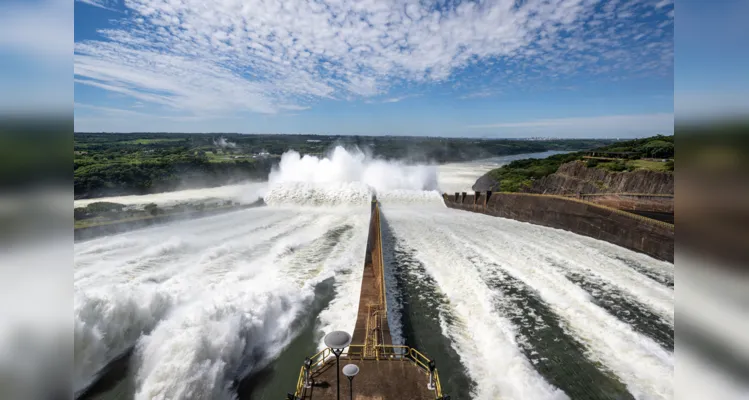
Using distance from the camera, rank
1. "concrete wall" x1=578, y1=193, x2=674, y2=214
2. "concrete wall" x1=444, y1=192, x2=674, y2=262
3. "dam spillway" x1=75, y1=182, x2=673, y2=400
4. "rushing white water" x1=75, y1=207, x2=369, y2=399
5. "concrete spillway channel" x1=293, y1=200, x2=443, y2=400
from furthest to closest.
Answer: "concrete wall" x1=578, y1=193, x2=674, y2=214 < "concrete wall" x1=444, y1=192, x2=674, y2=262 < "dam spillway" x1=75, y1=182, x2=673, y2=400 < "rushing white water" x1=75, y1=207, x2=369, y2=399 < "concrete spillway channel" x1=293, y1=200, x2=443, y2=400

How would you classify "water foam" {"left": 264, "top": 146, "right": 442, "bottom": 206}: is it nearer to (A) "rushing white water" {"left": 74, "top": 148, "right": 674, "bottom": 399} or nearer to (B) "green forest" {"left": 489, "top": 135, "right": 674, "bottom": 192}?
(A) "rushing white water" {"left": 74, "top": 148, "right": 674, "bottom": 399}

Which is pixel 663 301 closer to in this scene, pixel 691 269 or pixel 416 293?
pixel 416 293

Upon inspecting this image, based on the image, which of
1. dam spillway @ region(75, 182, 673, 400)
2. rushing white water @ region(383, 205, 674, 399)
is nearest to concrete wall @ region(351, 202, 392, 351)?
dam spillway @ region(75, 182, 673, 400)

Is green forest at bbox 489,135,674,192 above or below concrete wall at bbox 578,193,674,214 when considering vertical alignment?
above

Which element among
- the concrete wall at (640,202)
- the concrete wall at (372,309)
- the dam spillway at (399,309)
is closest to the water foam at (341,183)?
the dam spillway at (399,309)

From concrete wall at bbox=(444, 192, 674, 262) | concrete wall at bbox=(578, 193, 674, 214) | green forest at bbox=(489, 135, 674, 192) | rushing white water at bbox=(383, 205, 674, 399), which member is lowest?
rushing white water at bbox=(383, 205, 674, 399)

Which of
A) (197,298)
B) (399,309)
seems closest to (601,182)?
(399,309)

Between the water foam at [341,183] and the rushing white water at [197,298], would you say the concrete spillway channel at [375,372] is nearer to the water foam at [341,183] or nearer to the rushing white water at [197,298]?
the rushing white water at [197,298]

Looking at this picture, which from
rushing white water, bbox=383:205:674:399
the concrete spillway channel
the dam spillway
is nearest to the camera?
the concrete spillway channel
